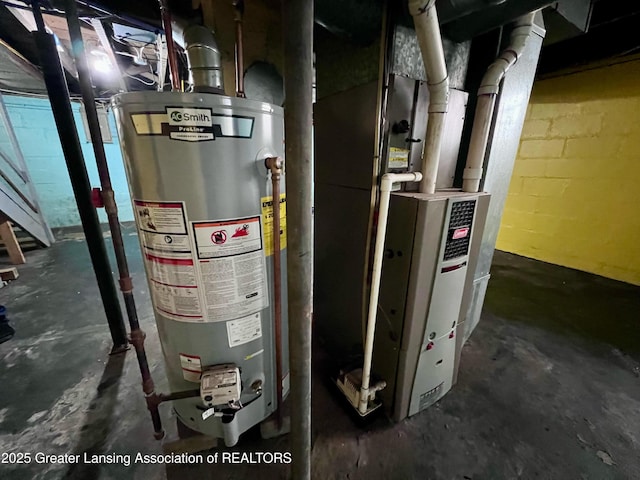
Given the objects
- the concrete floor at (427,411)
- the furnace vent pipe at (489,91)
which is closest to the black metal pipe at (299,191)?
the concrete floor at (427,411)

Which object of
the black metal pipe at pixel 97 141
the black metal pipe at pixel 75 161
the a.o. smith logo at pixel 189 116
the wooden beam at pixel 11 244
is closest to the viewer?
the a.o. smith logo at pixel 189 116

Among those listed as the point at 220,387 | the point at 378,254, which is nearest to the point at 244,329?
the point at 220,387

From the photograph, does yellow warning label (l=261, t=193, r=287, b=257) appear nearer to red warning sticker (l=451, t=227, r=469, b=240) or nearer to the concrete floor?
red warning sticker (l=451, t=227, r=469, b=240)

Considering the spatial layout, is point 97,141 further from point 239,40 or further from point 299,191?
point 299,191

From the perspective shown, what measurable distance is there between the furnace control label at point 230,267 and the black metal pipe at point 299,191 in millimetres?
292

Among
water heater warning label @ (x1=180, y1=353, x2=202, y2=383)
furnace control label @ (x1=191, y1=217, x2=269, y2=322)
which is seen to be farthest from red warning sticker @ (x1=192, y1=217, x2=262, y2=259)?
water heater warning label @ (x1=180, y1=353, x2=202, y2=383)

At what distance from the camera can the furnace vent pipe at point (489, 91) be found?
1041 mm

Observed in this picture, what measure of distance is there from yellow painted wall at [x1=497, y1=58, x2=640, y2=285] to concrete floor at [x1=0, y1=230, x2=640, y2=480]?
1.00m

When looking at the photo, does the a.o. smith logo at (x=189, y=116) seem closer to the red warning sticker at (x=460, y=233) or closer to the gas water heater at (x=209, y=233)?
the gas water heater at (x=209, y=233)

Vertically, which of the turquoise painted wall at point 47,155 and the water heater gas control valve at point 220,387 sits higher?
the turquoise painted wall at point 47,155

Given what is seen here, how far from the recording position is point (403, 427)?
4.00ft

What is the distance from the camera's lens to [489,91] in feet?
3.52

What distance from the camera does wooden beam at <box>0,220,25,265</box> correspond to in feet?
9.37

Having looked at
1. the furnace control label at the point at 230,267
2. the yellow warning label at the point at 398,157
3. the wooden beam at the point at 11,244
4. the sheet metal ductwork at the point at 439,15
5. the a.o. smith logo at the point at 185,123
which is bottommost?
the wooden beam at the point at 11,244
